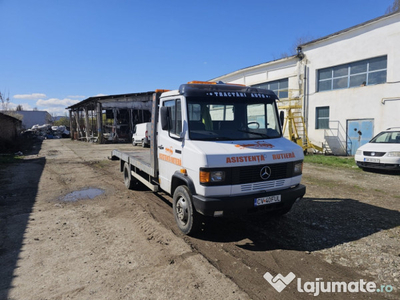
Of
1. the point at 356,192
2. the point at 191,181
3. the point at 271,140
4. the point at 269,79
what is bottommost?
the point at 356,192

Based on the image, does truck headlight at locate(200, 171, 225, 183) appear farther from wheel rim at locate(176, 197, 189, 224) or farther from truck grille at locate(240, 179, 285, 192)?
wheel rim at locate(176, 197, 189, 224)

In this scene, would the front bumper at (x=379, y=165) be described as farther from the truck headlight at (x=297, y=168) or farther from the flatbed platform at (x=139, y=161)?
the flatbed platform at (x=139, y=161)

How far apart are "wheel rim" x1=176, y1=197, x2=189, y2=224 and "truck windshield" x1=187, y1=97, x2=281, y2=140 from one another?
109cm

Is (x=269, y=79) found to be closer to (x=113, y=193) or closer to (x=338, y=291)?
(x=113, y=193)

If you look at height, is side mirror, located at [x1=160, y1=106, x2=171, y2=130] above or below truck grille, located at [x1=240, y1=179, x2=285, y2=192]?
above

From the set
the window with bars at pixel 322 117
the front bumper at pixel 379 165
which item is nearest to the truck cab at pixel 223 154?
the front bumper at pixel 379 165

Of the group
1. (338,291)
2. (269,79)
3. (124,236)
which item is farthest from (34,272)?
(269,79)

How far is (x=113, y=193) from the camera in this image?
7.33 m

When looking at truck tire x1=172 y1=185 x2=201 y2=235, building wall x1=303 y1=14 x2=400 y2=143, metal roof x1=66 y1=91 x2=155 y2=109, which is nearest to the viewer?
truck tire x1=172 y1=185 x2=201 y2=235

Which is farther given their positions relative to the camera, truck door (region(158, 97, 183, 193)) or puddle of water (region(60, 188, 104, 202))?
puddle of water (region(60, 188, 104, 202))

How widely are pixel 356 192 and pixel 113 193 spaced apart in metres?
6.87

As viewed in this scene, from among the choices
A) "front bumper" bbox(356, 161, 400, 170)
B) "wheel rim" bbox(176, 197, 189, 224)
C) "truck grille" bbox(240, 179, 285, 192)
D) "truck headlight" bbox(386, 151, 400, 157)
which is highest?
"truck grille" bbox(240, 179, 285, 192)

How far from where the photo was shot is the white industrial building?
43.6ft

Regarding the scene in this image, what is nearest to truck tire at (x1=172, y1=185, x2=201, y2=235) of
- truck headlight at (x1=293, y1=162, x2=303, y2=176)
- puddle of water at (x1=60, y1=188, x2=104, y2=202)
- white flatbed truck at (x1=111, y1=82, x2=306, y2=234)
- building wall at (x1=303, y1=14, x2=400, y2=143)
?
white flatbed truck at (x1=111, y1=82, x2=306, y2=234)
